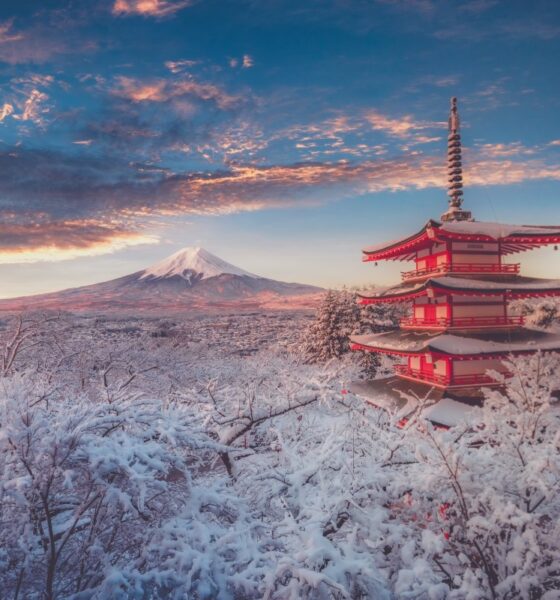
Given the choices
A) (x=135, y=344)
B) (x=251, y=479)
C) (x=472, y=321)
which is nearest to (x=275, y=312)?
(x=135, y=344)

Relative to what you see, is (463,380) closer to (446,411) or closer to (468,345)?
(468,345)

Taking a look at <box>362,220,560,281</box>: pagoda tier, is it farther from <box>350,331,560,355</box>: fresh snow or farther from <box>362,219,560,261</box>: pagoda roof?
<box>350,331,560,355</box>: fresh snow

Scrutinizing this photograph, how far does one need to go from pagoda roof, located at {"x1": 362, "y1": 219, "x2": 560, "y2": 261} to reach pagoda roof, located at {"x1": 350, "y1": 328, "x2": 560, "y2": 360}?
318cm

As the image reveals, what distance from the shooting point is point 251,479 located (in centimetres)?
690

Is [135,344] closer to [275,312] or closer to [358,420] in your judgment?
[358,420]

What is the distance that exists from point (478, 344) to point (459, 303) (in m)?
1.62

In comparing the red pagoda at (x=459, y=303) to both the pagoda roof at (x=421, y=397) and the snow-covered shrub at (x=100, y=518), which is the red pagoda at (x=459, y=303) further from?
the snow-covered shrub at (x=100, y=518)

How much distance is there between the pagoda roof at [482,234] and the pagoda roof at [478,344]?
3.18 meters

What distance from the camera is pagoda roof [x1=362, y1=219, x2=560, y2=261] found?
13320 millimetres

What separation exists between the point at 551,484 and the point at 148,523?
18.4 feet

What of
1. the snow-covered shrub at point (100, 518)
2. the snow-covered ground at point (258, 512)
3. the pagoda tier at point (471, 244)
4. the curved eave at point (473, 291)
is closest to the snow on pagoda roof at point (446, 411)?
the curved eave at point (473, 291)

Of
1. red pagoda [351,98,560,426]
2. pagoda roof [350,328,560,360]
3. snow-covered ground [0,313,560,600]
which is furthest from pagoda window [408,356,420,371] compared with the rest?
snow-covered ground [0,313,560,600]

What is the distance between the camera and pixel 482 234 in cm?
1343

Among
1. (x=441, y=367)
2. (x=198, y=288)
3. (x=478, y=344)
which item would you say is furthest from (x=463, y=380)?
(x=198, y=288)
